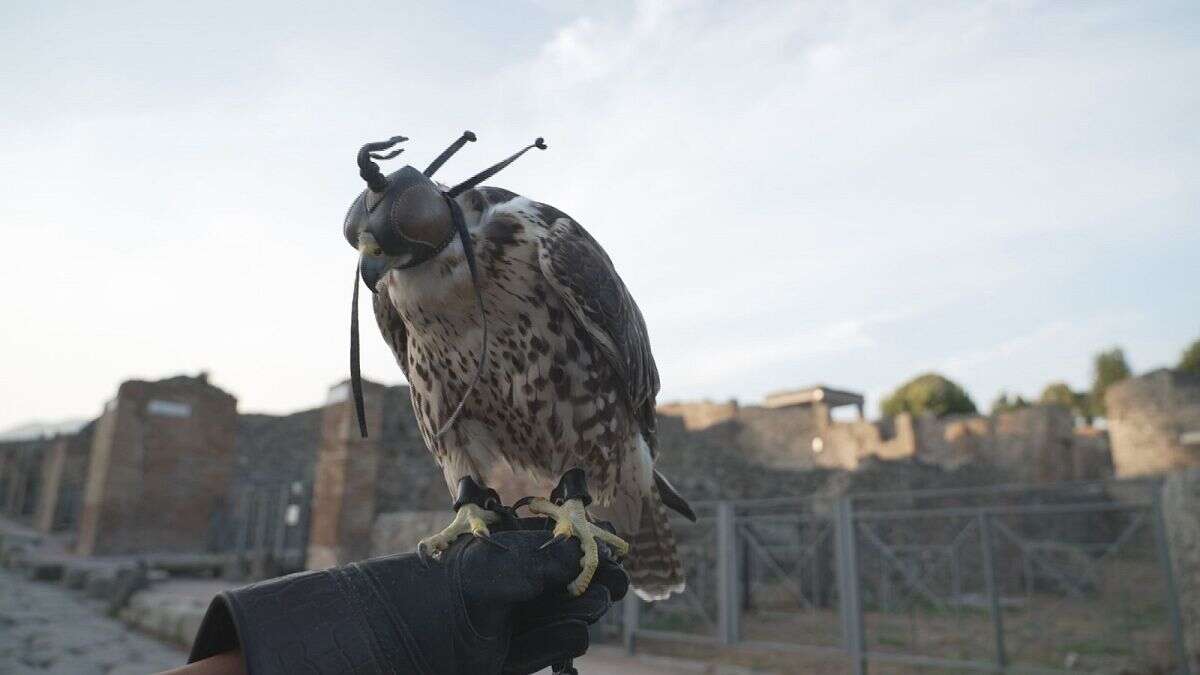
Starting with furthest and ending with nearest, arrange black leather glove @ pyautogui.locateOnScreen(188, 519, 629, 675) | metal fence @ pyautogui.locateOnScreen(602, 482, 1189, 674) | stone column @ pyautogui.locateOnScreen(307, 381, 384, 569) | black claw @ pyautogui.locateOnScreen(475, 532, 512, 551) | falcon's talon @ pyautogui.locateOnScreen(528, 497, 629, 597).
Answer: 1. stone column @ pyautogui.locateOnScreen(307, 381, 384, 569)
2. metal fence @ pyautogui.locateOnScreen(602, 482, 1189, 674)
3. falcon's talon @ pyautogui.locateOnScreen(528, 497, 629, 597)
4. black claw @ pyautogui.locateOnScreen(475, 532, 512, 551)
5. black leather glove @ pyautogui.locateOnScreen(188, 519, 629, 675)

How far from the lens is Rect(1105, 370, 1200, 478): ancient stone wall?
20969 mm

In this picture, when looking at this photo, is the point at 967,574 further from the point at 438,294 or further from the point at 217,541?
the point at 438,294

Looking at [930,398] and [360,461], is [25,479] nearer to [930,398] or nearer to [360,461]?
[360,461]

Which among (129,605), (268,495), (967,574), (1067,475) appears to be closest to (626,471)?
(129,605)

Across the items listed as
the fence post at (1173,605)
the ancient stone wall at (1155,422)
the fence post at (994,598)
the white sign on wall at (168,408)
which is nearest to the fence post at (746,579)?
the fence post at (994,598)

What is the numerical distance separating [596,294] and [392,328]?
2.26ft

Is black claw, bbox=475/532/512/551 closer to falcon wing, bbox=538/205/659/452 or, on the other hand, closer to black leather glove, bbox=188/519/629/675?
black leather glove, bbox=188/519/629/675

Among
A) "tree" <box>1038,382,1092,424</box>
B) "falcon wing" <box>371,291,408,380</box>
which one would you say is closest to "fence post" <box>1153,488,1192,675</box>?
"falcon wing" <box>371,291,408,380</box>

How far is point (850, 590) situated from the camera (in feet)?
23.5

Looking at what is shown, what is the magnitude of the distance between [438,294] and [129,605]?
371 inches

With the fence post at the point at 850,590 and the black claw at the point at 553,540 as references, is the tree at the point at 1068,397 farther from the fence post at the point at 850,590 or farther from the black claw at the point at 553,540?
the black claw at the point at 553,540

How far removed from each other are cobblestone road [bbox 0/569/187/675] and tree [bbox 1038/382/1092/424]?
5012 centimetres

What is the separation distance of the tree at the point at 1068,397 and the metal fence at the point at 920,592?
1131 inches

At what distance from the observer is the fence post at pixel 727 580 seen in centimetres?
800
